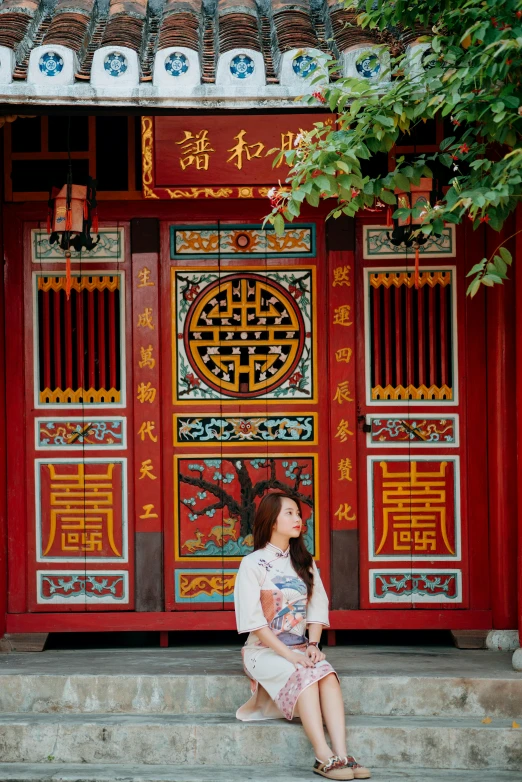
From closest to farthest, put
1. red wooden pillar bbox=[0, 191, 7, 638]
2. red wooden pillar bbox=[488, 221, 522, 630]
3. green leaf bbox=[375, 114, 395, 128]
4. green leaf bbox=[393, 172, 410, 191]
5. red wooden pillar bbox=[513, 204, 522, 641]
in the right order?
1. green leaf bbox=[375, 114, 395, 128]
2. green leaf bbox=[393, 172, 410, 191]
3. red wooden pillar bbox=[513, 204, 522, 641]
4. red wooden pillar bbox=[488, 221, 522, 630]
5. red wooden pillar bbox=[0, 191, 7, 638]

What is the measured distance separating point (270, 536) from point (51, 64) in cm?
274

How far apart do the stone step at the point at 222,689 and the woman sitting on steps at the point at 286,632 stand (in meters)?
0.37

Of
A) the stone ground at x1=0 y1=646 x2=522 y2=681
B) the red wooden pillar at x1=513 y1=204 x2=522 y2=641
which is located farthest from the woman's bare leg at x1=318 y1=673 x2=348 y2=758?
the red wooden pillar at x1=513 y1=204 x2=522 y2=641

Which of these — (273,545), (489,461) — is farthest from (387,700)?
(489,461)

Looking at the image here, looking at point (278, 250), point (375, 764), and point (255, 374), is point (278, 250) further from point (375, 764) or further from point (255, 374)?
point (375, 764)

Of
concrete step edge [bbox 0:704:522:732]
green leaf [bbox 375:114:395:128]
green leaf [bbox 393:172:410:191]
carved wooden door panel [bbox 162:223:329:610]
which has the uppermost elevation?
green leaf [bbox 375:114:395:128]

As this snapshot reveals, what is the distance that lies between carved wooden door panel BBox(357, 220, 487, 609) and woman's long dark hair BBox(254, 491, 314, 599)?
3.61 feet

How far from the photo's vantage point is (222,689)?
19.6ft

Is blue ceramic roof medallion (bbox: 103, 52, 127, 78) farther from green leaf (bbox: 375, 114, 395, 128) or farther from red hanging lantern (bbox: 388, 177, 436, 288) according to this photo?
red hanging lantern (bbox: 388, 177, 436, 288)

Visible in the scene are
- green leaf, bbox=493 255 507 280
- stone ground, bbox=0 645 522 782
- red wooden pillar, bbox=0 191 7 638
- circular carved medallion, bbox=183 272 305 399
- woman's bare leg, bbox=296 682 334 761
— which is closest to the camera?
green leaf, bbox=493 255 507 280

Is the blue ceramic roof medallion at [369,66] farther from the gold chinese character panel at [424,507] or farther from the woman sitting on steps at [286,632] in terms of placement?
the gold chinese character panel at [424,507]

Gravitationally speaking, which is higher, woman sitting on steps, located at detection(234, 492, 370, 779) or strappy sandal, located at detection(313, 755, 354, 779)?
woman sitting on steps, located at detection(234, 492, 370, 779)

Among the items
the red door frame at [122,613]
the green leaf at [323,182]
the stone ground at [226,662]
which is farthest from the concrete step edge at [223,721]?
the green leaf at [323,182]

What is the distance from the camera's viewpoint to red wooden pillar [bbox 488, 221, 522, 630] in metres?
6.64
